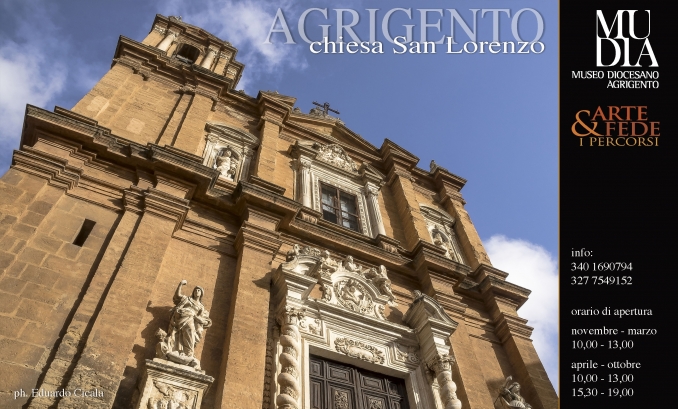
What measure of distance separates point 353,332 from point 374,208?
17.7 feet

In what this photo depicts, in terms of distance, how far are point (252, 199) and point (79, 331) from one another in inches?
179

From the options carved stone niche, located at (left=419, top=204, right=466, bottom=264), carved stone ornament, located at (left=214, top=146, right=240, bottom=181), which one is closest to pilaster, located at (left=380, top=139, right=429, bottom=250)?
carved stone niche, located at (left=419, top=204, right=466, bottom=264)

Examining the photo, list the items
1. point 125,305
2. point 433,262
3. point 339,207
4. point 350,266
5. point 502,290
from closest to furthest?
point 125,305 < point 350,266 < point 433,262 < point 502,290 < point 339,207

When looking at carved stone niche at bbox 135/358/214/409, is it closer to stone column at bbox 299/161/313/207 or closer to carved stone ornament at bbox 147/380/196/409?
carved stone ornament at bbox 147/380/196/409

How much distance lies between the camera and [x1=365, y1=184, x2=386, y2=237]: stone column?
557 inches

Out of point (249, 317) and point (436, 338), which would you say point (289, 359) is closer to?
point (249, 317)

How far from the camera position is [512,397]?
10.1 m

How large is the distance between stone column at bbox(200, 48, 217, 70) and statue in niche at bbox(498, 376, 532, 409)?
43.9 feet

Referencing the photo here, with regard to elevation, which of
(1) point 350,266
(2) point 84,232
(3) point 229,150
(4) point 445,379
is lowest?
(4) point 445,379

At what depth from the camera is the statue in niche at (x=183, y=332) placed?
741 cm

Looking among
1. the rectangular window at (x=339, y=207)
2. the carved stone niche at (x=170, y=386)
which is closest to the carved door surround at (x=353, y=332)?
the carved stone niche at (x=170, y=386)

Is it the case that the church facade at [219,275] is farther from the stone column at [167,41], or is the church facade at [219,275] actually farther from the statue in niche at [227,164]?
the stone column at [167,41]

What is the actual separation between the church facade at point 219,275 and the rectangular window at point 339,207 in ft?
0.20
